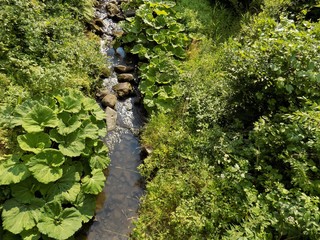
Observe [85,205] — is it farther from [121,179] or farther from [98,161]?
[121,179]

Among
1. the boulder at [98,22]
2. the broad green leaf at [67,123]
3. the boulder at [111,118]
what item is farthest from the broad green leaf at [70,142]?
the boulder at [98,22]

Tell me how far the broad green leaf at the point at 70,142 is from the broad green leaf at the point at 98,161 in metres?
0.38

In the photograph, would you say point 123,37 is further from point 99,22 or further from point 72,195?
point 72,195

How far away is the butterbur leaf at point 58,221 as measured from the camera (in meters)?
4.69

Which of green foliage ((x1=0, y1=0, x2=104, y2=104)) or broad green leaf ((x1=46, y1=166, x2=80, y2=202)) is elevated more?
green foliage ((x1=0, y1=0, x2=104, y2=104))

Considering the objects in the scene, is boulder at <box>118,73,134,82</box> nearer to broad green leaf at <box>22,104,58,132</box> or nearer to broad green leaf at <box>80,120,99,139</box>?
broad green leaf at <box>80,120,99,139</box>

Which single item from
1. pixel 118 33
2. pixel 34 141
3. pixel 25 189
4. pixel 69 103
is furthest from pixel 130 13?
pixel 25 189

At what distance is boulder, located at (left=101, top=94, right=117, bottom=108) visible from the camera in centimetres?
748

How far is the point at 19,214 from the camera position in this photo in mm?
4664

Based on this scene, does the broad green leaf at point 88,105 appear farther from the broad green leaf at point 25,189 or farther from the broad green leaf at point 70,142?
the broad green leaf at point 25,189

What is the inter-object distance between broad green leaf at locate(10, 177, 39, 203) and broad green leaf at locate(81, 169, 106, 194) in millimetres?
827

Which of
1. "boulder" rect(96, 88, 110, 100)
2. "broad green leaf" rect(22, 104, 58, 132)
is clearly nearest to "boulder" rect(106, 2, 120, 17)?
"boulder" rect(96, 88, 110, 100)

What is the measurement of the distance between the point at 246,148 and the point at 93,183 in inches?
112

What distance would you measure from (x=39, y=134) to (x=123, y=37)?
4839mm
